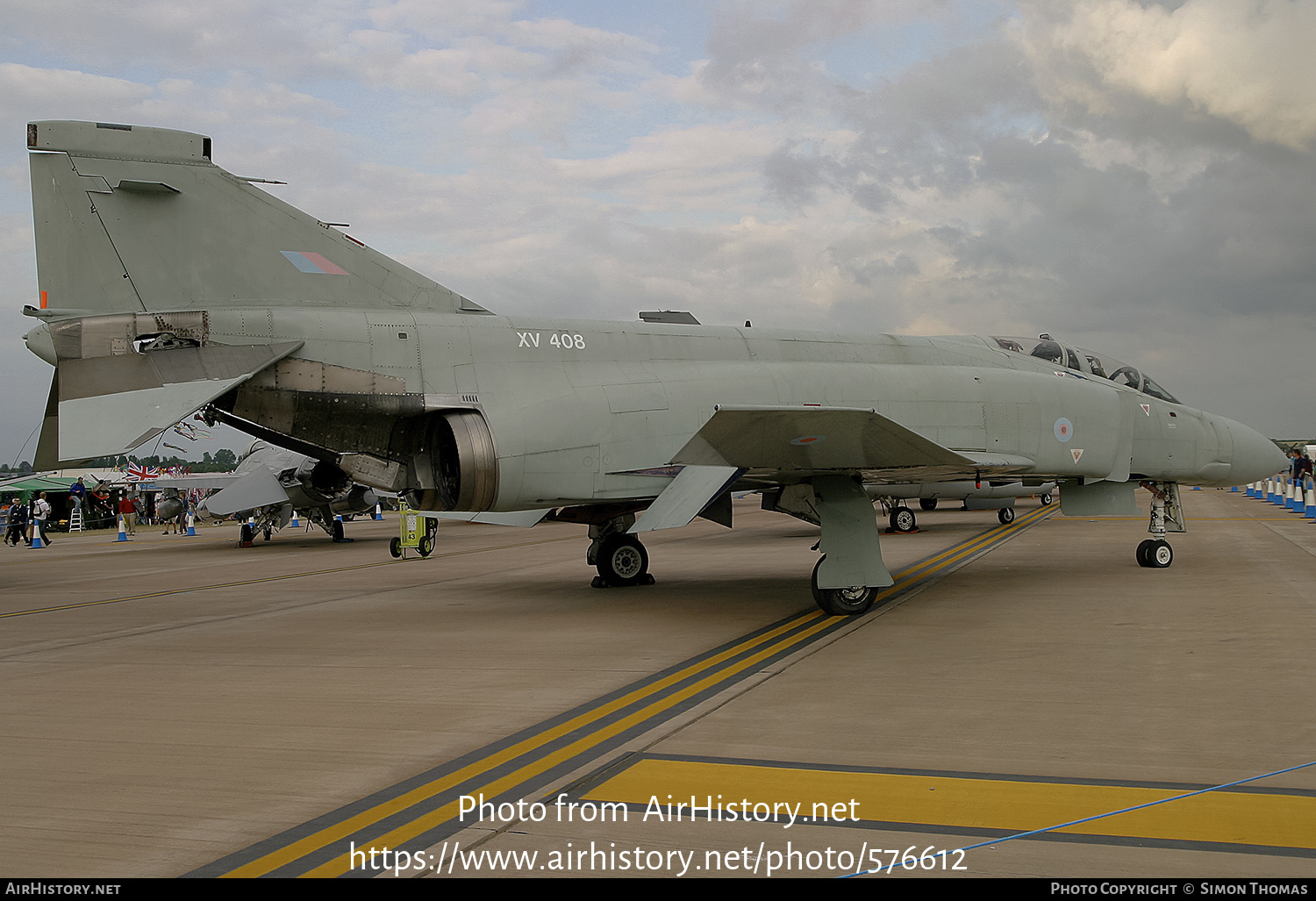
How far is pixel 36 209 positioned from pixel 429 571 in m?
9.34

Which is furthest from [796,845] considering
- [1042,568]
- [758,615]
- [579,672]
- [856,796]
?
[1042,568]

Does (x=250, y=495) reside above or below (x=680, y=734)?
above

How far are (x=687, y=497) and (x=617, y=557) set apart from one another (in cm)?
407

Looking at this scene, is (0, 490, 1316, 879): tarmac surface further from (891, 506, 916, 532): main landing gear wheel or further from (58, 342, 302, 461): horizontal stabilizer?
(891, 506, 916, 532): main landing gear wheel

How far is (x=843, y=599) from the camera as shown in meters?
9.46

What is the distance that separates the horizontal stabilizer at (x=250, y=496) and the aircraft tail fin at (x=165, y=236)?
15208 millimetres

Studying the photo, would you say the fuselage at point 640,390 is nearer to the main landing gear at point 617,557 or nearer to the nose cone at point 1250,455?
the nose cone at point 1250,455

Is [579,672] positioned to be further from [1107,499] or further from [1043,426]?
[1107,499]

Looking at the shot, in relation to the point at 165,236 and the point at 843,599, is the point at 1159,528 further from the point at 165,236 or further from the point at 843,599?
the point at 165,236

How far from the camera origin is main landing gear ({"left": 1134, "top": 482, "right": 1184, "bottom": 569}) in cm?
1284

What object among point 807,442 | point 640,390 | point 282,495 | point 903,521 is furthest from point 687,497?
point 282,495

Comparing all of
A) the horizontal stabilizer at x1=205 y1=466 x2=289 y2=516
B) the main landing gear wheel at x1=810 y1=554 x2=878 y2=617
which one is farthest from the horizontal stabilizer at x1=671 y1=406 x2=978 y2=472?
the horizontal stabilizer at x1=205 y1=466 x2=289 y2=516

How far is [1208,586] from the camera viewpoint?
10.9 metres

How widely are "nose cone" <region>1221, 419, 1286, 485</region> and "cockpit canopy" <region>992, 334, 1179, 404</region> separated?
118cm
